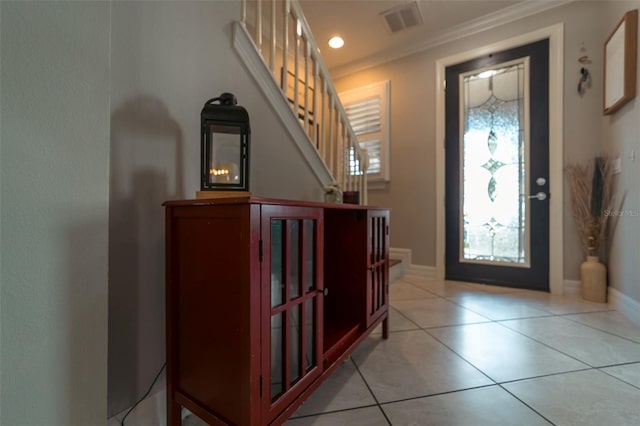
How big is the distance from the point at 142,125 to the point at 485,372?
5.44 feet

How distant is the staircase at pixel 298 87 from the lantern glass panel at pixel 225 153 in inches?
19.7

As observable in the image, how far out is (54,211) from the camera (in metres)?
0.60

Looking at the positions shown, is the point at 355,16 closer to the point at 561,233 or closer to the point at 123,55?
the point at 123,55

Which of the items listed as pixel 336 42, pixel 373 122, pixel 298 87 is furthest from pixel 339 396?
pixel 336 42

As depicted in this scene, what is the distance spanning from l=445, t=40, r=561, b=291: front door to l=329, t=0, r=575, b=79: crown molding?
0.28 m

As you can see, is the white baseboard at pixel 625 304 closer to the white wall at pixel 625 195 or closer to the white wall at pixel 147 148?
the white wall at pixel 625 195

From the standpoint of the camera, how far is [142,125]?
91cm

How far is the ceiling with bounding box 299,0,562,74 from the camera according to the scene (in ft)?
8.52

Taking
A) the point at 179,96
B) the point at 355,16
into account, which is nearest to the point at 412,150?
the point at 355,16

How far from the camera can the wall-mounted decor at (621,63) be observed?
1892 millimetres

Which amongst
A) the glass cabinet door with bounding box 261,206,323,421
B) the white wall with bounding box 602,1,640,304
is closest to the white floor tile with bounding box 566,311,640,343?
the white wall with bounding box 602,1,640,304

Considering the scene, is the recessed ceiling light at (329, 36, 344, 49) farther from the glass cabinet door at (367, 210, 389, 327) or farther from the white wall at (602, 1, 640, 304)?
the glass cabinet door at (367, 210, 389, 327)

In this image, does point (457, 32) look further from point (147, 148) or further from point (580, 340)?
point (147, 148)

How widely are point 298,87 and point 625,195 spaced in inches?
93.8
